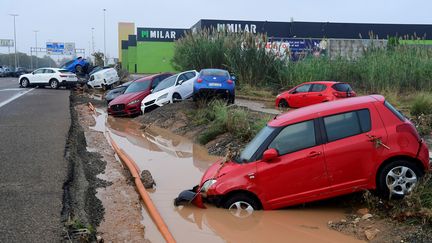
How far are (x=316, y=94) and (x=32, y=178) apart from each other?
13901 millimetres

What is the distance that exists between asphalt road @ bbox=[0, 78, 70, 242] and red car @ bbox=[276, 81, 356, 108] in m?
9.54

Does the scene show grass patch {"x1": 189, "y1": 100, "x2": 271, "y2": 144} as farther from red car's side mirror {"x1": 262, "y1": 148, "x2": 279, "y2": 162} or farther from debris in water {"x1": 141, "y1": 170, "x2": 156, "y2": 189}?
red car's side mirror {"x1": 262, "y1": 148, "x2": 279, "y2": 162}

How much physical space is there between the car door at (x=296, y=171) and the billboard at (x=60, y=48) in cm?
11726

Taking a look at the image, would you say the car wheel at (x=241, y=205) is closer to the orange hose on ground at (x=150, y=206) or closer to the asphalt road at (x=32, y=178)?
the orange hose on ground at (x=150, y=206)

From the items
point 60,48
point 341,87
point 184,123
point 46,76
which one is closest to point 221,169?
point 184,123

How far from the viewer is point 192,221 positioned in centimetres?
719

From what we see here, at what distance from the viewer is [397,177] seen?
22.1 feet

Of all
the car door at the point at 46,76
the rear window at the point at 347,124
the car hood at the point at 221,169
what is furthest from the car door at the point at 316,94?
the car door at the point at 46,76

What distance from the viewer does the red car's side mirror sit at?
270 inches

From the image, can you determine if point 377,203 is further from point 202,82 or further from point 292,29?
point 292,29

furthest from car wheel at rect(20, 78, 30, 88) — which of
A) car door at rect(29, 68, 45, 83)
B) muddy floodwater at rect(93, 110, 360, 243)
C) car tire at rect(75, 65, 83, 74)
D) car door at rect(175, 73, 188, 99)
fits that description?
muddy floodwater at rect(93, 110, 360, 243)

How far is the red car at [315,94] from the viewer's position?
63.5ft

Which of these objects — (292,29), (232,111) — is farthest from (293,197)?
(292,29)

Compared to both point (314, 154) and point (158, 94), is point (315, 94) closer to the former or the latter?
point (158, 94)
